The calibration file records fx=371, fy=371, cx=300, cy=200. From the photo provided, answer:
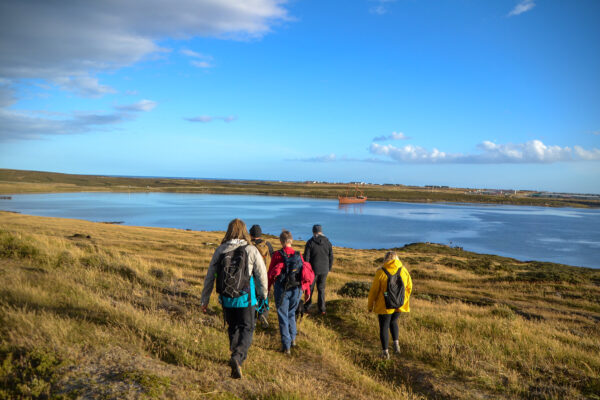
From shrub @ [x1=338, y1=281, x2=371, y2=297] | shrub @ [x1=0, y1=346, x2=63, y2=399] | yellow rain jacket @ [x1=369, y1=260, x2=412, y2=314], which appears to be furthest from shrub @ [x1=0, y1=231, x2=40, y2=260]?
yellow rain jacket @ [x1=369, y1=260, x2=412, y2=314]

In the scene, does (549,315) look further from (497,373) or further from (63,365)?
(63,365)

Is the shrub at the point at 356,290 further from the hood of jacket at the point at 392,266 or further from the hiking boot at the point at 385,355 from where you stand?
the hood of jacket at the point at 392,266

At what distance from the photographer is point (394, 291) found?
5641 millimetres

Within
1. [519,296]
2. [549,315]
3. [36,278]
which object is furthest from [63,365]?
[519,296]

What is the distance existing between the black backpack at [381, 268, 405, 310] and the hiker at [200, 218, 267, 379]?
2142 mm

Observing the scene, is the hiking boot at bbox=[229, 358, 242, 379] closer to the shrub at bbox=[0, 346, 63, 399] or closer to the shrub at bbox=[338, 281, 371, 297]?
the shrub at bbox=[0, 346, 63, 399]

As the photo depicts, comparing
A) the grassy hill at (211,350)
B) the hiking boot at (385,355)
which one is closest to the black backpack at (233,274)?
the grassy hill at (211,350)

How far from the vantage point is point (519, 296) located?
619 inches

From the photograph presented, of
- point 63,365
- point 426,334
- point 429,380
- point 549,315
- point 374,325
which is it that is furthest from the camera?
point 549,315

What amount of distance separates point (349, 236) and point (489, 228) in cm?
2634

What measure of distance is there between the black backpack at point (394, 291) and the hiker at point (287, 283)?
48.1 inches

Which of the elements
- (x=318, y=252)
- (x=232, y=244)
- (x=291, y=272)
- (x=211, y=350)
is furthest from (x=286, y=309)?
(x=318, y=252)

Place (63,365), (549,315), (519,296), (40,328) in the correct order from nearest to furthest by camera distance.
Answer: (63,365) < (40,328) < (549,315) < (519,296)

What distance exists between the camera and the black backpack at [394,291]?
562cm
